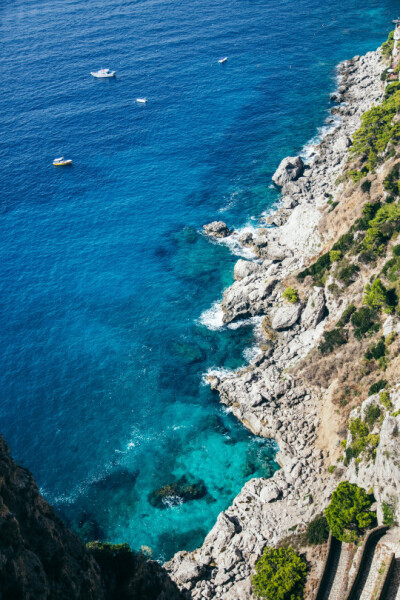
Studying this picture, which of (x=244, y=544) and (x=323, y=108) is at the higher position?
(x=323, y=108)

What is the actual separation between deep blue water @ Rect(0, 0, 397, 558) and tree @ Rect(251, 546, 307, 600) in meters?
→ 11.4

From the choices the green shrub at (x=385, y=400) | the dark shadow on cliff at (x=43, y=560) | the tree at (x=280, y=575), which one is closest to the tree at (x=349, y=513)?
the tree at (x=280, y=575)

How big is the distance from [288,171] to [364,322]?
195 ft

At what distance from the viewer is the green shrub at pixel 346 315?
76463mm

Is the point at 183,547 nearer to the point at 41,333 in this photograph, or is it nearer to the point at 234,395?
the point at 234,395

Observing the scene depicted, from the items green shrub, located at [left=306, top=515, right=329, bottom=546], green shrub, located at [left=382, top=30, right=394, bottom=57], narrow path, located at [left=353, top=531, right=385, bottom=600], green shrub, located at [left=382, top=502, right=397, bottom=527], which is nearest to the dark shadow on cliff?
green shrub, located at [left=306, top=515, right=329, bottom=546]

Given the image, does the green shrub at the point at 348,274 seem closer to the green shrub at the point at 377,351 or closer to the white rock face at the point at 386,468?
the green shrub at the point at 377,351

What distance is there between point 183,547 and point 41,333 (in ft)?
158

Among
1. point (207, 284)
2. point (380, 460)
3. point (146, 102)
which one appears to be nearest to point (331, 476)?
point (380, 460)

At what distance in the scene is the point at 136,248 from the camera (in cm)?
11544

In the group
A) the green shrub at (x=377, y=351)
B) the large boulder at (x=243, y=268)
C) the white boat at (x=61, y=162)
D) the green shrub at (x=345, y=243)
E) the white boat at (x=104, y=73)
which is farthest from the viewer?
the white boat at (x=104, y=73)

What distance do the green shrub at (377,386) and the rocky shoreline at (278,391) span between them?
9922mm

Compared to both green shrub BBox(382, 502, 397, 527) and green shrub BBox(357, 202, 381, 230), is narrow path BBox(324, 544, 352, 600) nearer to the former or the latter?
green shrub BBox(382, 502, 397, 527)

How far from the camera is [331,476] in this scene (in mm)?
65188
